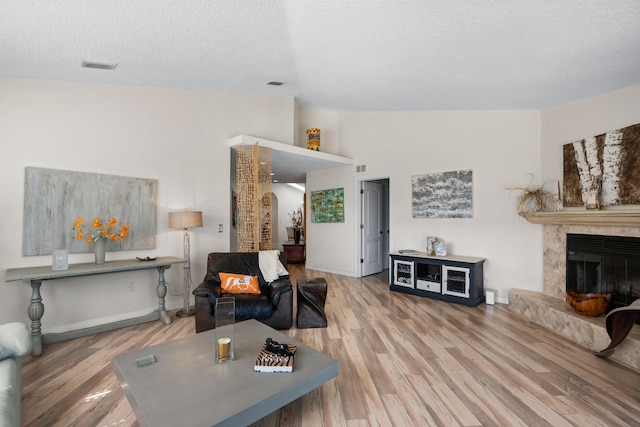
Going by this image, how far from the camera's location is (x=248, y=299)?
3338 mm

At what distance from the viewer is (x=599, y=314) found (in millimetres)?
3221

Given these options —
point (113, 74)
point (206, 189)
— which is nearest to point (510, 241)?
point (206, 189)

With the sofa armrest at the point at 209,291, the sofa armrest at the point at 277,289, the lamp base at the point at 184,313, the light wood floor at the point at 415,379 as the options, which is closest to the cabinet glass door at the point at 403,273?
the light wood floor at the point at 415,379

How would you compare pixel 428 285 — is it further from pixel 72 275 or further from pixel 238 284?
pixel 72 275

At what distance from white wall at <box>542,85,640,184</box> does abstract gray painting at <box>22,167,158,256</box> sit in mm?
5388

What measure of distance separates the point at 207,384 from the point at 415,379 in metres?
1.60

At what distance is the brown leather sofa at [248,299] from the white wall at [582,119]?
154 inches

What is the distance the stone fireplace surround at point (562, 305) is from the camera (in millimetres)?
2744

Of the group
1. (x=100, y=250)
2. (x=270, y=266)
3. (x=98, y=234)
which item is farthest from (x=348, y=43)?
(x=100, y=250)

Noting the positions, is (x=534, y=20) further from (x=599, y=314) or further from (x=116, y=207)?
(x=116, y=207)

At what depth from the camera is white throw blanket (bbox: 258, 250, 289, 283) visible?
149 inches

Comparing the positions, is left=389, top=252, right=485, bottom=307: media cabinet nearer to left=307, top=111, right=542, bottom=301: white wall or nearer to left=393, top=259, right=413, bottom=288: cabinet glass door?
left=393, top=259, right=413, bottom=288: cabinet glass door

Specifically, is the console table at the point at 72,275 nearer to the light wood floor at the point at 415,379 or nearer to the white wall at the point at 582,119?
the light wood floor at the point at 415,379

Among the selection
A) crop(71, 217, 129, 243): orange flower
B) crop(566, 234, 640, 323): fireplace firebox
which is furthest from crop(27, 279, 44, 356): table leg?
crop(566, 234, 640, 323): fireplace firebox
